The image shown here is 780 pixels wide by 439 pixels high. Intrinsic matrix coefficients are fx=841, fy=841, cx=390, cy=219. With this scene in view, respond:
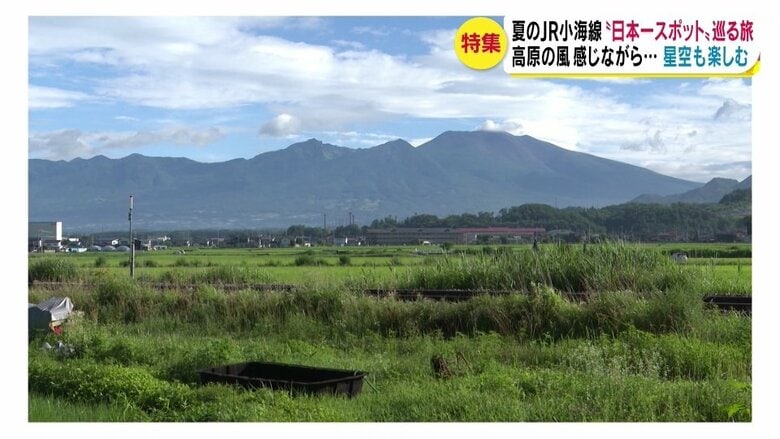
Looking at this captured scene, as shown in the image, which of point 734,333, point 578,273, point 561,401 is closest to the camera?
point 561,401

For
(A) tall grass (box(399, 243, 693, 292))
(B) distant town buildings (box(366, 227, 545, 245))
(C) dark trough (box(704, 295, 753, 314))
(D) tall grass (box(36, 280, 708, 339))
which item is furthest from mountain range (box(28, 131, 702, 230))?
(C) dark trough (box(704, 295, 753, 314))

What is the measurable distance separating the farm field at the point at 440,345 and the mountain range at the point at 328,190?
10824 centimetres

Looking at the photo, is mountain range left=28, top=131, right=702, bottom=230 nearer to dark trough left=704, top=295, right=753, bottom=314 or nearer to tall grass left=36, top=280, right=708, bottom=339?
tall grass left=36, top=280, right=708, bottom=339

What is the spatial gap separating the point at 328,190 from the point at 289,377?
157 m

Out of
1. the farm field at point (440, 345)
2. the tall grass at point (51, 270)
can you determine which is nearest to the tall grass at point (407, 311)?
the farm field at point (440, 345)

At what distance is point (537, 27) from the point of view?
719 cm

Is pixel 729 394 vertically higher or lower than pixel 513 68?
lower

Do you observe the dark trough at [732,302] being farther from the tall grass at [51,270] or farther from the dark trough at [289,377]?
the tall grass at [51,270]

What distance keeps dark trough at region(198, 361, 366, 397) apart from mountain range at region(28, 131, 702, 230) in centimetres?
11467

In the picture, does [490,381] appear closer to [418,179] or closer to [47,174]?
[418,179]

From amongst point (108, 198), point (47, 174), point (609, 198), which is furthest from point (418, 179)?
point (47, 174)

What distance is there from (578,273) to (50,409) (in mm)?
10427

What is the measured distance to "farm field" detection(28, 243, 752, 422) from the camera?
678cm

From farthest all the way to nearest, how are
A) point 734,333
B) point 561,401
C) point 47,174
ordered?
point 47,174 → point 734,333 → point 561,401
